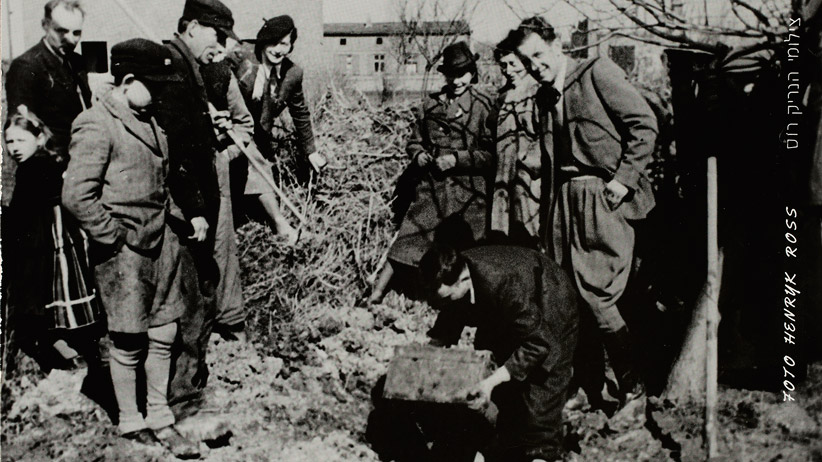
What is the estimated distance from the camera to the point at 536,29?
4.51 metres

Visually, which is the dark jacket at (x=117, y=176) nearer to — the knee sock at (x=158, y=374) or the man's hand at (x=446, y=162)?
the knee sock at (x=158, y=374)

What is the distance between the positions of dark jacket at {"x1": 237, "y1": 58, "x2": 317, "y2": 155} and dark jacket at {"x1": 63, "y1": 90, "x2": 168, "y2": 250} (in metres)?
1.48

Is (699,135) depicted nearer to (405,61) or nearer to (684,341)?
(684,341)

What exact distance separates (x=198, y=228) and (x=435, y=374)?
178 centimetres

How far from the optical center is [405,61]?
669 centimetres

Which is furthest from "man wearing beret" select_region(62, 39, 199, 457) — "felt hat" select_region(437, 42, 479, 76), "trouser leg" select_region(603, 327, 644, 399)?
"trouser leg" select_region(603, 327, 644, 399)

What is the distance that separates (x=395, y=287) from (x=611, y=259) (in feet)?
5.86

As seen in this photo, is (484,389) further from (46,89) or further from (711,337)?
(46,89)

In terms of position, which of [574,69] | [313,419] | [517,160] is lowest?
[313,419]

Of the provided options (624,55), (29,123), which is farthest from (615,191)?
(29,123)

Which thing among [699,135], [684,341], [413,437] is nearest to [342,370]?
[413,437]

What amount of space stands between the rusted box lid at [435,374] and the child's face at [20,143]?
2618mm

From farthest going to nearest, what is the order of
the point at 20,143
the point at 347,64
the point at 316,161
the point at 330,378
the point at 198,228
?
the point at 347,64
the point at 316,161
the point at 330,378
the point at 198,228
the point at 20,143

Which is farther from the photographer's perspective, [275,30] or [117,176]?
[275,30]
